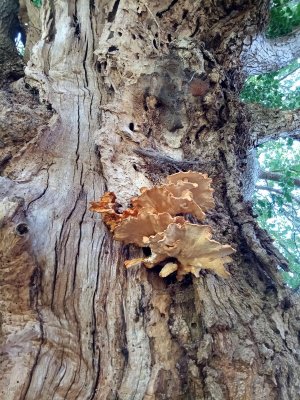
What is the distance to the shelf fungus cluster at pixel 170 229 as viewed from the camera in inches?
49.7

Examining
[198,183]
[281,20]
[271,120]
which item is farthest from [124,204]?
[281,20]

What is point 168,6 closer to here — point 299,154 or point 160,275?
point 160,275

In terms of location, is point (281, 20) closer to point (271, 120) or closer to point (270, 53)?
point (270, 53)

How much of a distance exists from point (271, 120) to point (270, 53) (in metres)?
0.67

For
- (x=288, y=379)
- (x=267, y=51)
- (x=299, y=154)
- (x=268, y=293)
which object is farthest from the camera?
(x=299, y=154)

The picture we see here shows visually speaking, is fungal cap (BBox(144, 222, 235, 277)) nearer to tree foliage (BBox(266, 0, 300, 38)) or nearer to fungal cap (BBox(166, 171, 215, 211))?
fungal cap (BBox(166, 171, 215, 211))

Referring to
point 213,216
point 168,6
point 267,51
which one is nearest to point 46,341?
point 213,216

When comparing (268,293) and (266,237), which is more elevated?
(266,237)

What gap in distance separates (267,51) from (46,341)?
93.7 inches

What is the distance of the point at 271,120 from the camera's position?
8.03 ft

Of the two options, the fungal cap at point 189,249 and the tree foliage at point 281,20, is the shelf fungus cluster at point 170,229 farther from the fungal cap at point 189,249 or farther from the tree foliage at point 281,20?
the tree foliage at point 281,20

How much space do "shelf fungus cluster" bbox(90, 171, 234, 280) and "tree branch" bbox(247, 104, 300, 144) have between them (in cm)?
108

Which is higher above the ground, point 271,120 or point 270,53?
point 270,53

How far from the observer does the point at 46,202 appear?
1.53 meters
